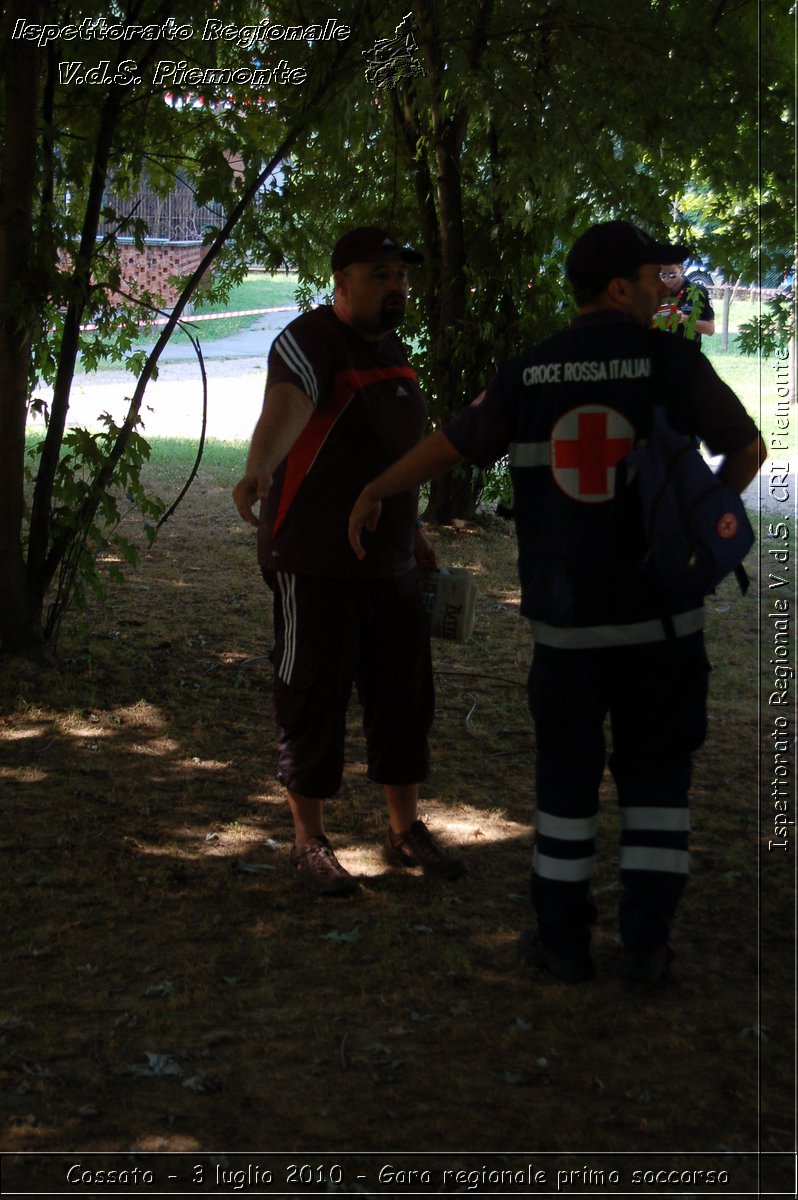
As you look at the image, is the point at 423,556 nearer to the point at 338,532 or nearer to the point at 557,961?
the point at 338,532

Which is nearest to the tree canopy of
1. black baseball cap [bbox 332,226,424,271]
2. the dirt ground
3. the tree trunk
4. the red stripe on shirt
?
the tree trunk

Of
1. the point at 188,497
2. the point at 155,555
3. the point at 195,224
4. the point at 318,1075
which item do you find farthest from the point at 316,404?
the point at 195,224

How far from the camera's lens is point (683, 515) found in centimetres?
348

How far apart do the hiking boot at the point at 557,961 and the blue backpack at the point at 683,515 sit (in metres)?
1.12

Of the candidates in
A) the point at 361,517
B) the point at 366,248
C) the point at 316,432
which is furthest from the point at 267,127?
the point at 361,517

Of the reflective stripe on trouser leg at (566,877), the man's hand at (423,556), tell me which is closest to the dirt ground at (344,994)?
the reflective stripe on trouser leg at (566,877)

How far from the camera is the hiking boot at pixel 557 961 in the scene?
3803 millimetres

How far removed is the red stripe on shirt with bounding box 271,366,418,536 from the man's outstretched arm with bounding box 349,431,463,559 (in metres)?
0.35

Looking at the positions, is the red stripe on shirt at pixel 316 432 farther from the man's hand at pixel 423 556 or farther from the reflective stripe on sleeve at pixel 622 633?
the reflective stripe on sleeve at pixel 622 633

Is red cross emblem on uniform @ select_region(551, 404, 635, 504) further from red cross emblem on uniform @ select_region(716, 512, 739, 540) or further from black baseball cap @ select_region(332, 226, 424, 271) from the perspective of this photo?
black baseball cap @ select_region(332, 226, 424, 271)

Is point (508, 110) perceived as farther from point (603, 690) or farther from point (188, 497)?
point (188, 497)

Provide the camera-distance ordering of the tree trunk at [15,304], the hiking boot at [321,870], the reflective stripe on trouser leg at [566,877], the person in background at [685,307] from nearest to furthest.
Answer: the reflective stripe on trouser leg at [566,877] → the hiking boot at [321,870] → the tree trunk at [15,304] → the person in background at [685,307]

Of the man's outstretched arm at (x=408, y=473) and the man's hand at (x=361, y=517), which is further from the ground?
the man's outstretched arm at (x=408, y=473)

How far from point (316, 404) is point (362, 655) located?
0.91 m
